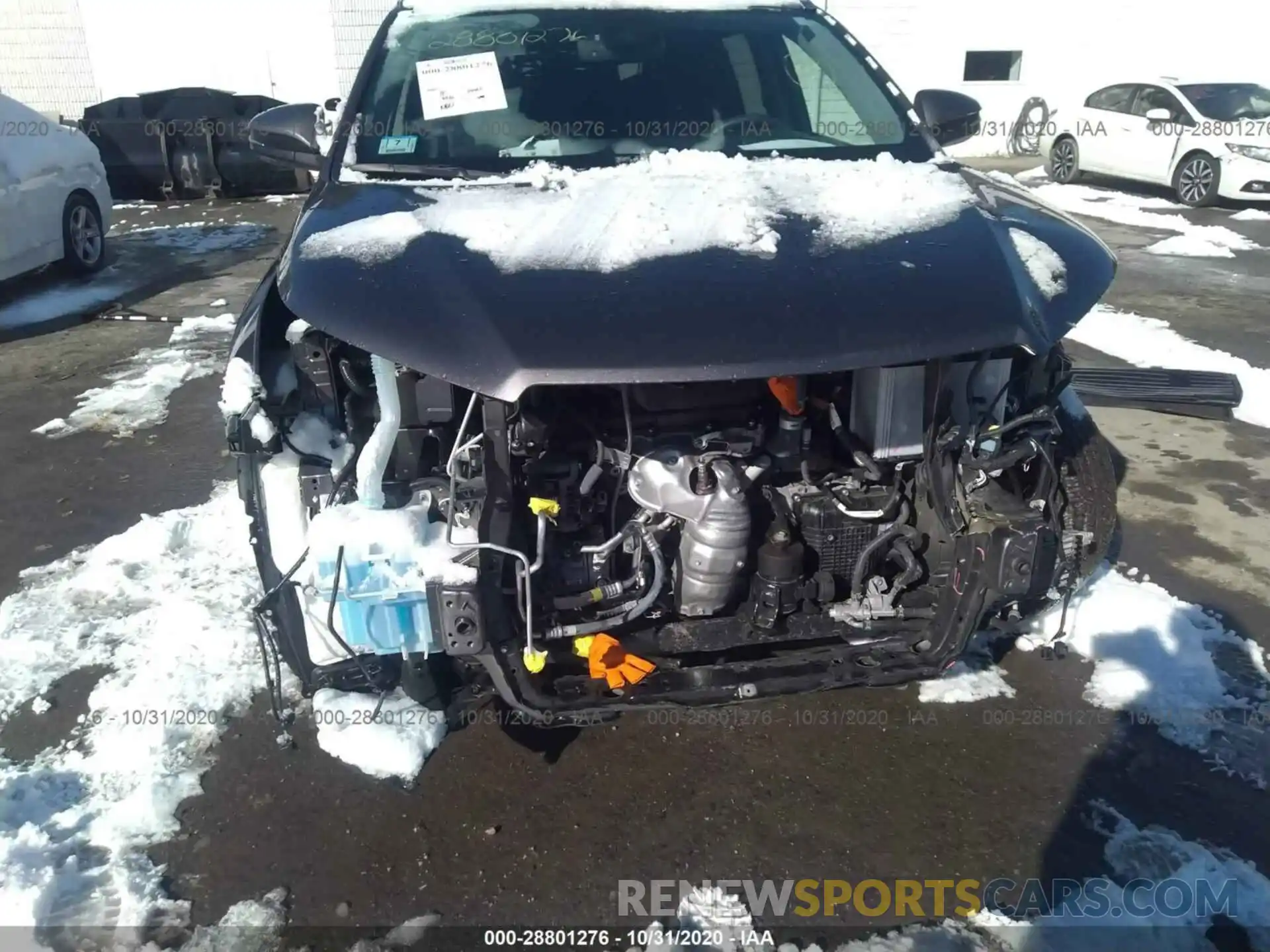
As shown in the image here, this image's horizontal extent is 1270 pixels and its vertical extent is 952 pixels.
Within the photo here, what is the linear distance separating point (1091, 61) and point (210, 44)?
14788 mm

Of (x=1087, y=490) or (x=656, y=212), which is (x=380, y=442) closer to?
(x=656, y=212)

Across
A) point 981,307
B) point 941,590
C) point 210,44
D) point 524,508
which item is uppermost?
point 210,44

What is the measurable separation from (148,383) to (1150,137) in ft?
38.4

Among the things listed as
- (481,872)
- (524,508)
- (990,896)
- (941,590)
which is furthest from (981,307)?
(481,872)

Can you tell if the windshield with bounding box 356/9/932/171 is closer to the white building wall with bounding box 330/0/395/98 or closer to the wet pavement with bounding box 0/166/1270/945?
the wet pavement with bounding box 0/166/1270/945

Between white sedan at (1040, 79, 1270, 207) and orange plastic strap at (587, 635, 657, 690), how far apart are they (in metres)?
11.5

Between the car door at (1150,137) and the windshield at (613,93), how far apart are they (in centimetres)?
1006

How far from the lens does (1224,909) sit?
2191 mm

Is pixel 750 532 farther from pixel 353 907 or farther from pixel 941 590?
pixel 353 907

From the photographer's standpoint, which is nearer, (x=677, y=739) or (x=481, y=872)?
(x=481, y=872)

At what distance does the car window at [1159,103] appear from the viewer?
11.6m

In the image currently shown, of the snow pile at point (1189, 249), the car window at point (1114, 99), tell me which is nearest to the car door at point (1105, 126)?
the car window at point (1114, 99)

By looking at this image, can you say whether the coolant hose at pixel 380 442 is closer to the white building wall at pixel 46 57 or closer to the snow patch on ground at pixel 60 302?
the snow patch on ground at pixel 60 302

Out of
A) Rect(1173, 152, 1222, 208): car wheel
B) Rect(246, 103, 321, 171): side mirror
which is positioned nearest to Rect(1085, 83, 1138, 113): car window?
Rect(1173, 152, 1222, 208): car wheel
